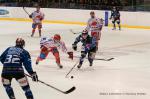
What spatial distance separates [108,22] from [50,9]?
387 cm

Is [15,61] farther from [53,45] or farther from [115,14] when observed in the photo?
[115,14]

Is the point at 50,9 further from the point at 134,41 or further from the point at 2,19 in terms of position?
the point at 134,41

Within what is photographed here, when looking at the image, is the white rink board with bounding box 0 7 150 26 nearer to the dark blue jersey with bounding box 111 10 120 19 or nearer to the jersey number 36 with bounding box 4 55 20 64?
the dark blue jersey with bounding box 111 10 120 19

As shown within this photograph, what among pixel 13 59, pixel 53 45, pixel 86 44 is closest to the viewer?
pixel 13 59

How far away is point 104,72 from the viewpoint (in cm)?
1134

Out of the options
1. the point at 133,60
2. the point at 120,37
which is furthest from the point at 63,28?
the point at 133,60

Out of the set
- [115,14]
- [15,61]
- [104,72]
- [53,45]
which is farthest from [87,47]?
[115,14]

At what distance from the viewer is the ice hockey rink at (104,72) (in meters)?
8.90

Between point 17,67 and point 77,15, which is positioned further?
point 77,15

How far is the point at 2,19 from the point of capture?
86.0ft

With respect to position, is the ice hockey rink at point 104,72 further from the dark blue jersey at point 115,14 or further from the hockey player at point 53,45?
the dark blue jersey at point 115,14

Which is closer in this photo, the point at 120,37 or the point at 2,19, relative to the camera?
the point at 120,37

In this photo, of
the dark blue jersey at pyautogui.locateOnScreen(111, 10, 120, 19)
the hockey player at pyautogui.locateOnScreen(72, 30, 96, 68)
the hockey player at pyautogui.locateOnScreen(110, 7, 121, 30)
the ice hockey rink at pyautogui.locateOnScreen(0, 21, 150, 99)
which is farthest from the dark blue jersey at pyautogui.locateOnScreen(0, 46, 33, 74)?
the dark blue jersey at pyautogui.locateOnScreen(111, 10, 120, 19)

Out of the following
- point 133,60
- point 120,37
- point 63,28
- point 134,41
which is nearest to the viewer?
point 133,60
